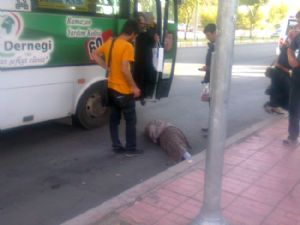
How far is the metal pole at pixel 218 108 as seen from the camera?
3.24 m

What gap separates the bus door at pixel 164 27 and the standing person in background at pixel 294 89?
7.69ft

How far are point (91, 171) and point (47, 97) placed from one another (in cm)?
147

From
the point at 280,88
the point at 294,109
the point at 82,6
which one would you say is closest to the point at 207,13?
the point at 280,88

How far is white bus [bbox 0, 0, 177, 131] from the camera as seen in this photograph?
19.7 ft

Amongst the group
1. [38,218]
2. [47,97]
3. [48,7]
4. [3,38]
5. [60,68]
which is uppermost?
[48,7]

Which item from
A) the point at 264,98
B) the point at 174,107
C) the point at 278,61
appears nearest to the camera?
the point at 278,61

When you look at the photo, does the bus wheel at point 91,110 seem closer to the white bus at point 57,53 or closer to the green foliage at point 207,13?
the white bus at point 57,53

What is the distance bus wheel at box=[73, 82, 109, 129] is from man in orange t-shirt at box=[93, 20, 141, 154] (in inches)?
41.6

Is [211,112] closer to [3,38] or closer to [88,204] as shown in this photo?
[88,204]

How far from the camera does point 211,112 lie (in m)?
3.47

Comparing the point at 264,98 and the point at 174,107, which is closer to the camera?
the point at 174,107

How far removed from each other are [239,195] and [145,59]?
12.4 feet

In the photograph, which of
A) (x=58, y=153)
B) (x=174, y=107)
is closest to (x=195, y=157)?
(x=58, y=153)

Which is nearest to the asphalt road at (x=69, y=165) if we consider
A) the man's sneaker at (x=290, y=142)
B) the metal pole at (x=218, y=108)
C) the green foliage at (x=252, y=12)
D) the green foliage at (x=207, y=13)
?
the man's sneaker at (x=290, y=142)
